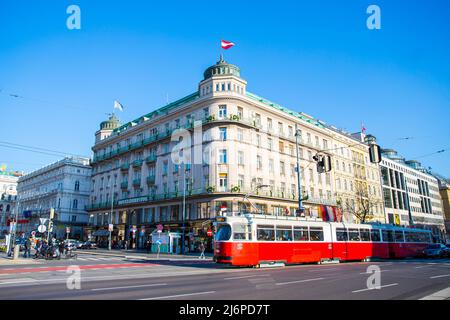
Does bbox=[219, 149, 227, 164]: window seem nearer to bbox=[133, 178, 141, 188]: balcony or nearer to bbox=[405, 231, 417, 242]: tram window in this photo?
bbox=[133, 178, 141, 188]: balcony

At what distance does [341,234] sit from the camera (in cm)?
2494

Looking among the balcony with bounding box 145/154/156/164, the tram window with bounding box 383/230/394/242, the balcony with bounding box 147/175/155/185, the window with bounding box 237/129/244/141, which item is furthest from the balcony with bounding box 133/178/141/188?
the tram window with bounding box 383/230/394/242

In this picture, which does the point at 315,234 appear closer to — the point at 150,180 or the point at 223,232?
the point at 223,232

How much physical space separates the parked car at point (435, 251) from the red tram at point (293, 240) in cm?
724

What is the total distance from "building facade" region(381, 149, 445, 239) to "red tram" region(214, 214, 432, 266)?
151 ft

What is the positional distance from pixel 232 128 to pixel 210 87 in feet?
22.4

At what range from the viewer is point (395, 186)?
8131cm

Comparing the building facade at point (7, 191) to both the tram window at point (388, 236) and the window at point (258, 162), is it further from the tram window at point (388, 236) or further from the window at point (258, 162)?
the tram window at point (388, 236)

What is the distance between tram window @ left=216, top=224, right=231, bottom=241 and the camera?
19.4 meters

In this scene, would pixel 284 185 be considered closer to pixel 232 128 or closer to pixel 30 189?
pixel 232 128

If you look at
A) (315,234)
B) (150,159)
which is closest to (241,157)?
(150,159)

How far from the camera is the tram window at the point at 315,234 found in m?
22.9

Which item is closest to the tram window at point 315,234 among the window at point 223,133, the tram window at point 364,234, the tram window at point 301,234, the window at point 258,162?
the tram window at point 301,234

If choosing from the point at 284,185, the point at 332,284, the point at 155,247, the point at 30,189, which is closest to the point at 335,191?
the point at 284,185
